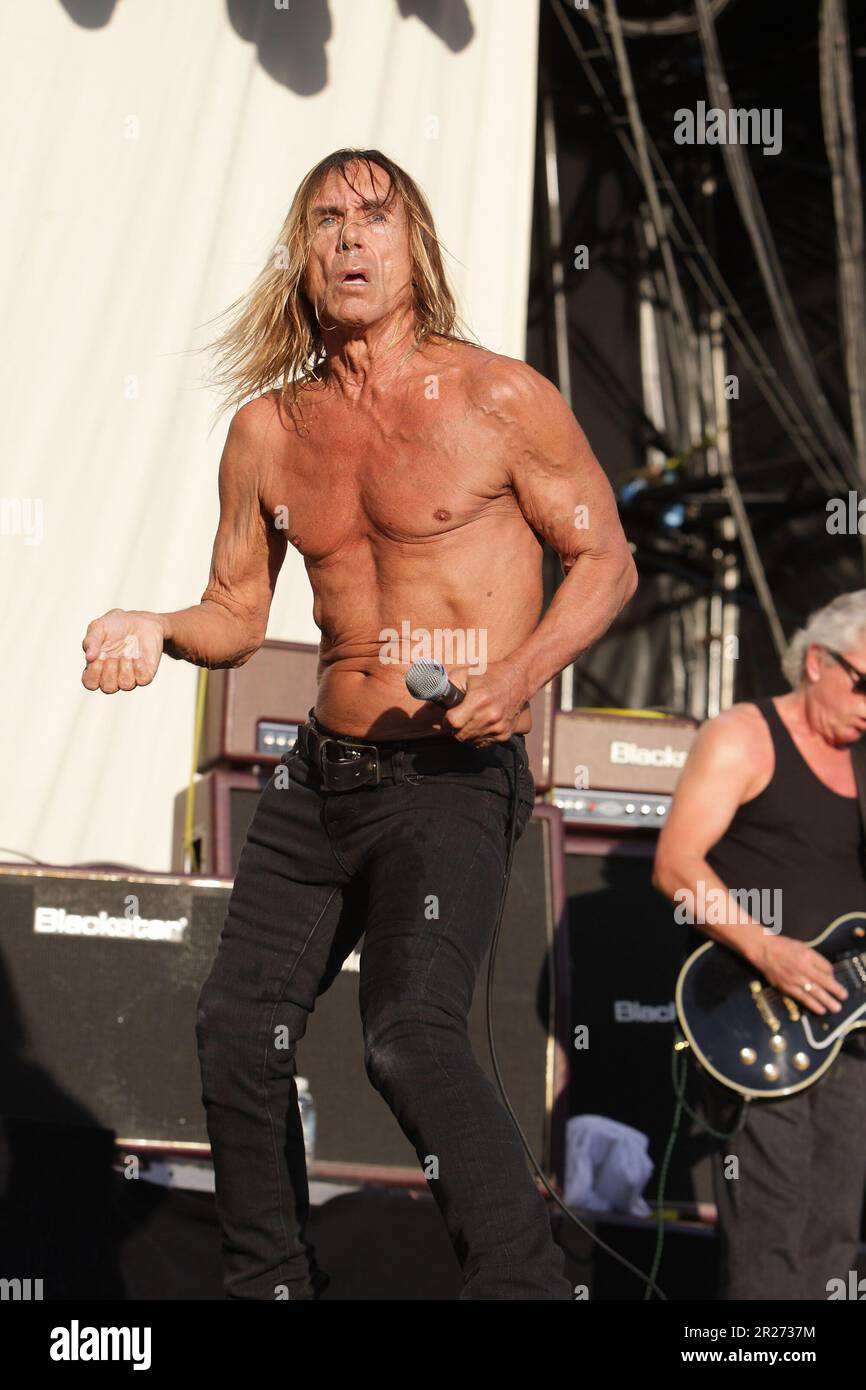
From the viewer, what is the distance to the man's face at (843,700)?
3764 mm

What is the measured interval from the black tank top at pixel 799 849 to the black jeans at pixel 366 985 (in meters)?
1.33

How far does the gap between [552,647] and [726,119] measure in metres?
6.08

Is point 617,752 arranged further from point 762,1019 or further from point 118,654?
point 118,654

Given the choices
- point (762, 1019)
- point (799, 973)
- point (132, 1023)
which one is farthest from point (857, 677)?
point (132, 1023)

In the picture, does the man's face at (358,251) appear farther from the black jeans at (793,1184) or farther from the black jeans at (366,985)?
the black jeans at (793,1184)

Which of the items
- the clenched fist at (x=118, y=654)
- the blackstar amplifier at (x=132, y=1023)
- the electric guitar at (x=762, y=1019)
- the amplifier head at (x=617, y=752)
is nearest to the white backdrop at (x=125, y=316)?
the amplifier head at (x=617, y=752)

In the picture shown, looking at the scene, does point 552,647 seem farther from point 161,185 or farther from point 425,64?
point 425,64

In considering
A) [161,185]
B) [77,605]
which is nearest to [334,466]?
[77,605]

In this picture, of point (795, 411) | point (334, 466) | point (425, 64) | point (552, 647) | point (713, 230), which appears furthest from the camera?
point (713, 230)

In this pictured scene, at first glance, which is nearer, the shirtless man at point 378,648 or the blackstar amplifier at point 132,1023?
the shirtless man at point 378,648

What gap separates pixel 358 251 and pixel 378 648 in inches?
26.2

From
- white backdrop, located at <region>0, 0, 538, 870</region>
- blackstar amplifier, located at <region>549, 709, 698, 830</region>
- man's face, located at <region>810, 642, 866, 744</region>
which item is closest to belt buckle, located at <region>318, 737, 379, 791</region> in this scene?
man's face, located at <region>810, 642, 866, 744</region>

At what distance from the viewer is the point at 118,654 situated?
224 cm

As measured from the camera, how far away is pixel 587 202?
909 cm
